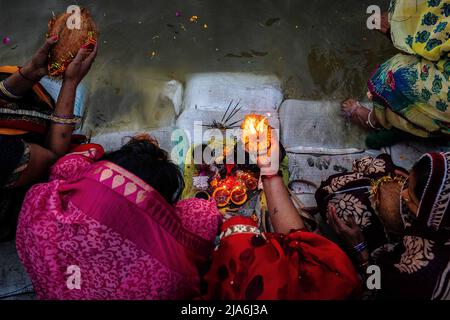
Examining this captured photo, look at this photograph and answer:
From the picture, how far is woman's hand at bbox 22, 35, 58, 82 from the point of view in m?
1.92

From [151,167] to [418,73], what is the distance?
1.69 m

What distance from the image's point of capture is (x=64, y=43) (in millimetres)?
1967

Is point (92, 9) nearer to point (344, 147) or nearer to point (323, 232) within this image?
point (344, 147)

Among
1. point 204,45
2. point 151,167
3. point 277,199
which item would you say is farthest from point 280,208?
point 204,45

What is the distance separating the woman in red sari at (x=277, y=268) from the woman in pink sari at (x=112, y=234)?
16 centimetres

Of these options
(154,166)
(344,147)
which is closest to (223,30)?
(344,147)

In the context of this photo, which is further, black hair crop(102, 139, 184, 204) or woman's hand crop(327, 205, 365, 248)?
woman's hand crop(327, 205, 365, 248)

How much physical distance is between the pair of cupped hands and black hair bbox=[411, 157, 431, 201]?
1.76 m

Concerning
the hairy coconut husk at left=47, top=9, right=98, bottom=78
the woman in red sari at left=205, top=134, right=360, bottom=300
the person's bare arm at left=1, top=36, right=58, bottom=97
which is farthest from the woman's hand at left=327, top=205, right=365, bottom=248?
the person's bare arm at left=1, top=36, right=58, bottom=97

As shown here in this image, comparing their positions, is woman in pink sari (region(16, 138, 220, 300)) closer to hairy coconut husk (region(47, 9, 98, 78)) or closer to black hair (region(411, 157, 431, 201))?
hairy coconut husk (region(47, 9, 98, 78))

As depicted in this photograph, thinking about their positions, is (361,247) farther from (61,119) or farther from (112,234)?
(61,119)

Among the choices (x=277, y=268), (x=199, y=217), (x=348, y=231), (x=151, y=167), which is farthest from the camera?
(x=348, y=231)
